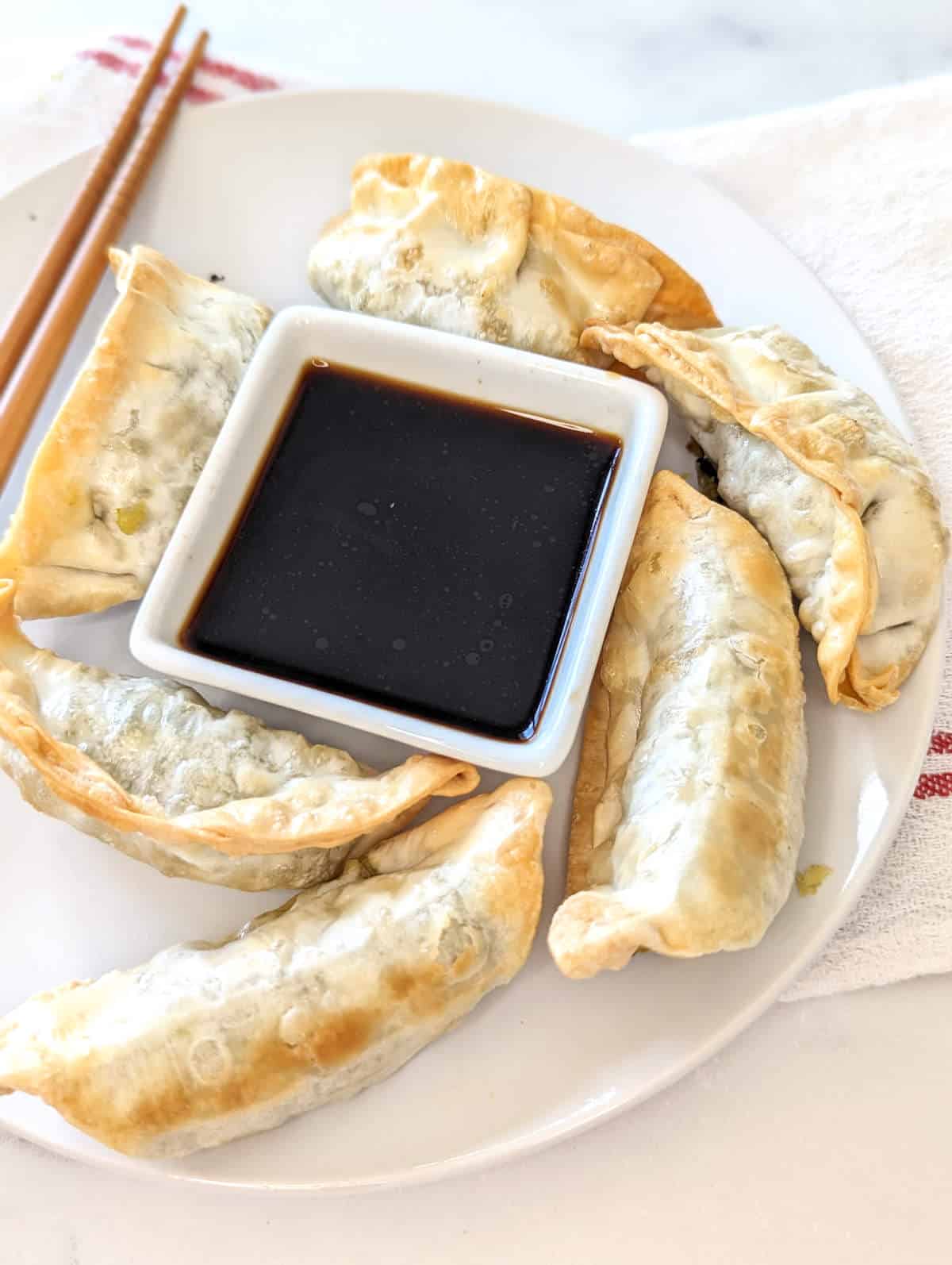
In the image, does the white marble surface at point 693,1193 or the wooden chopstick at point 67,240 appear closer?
the white marble surface at point 693,1193

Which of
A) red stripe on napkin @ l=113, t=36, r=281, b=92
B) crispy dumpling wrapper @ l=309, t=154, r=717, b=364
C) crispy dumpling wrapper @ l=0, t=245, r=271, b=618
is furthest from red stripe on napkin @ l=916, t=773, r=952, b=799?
red stripe on napkin @ l=113, t=36, r=281, b=92

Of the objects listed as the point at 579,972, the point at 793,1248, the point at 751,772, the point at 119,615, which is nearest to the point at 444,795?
the point at 579,972

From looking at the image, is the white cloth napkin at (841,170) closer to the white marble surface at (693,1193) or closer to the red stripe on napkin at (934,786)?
the red stripe on napkin at (934,786)

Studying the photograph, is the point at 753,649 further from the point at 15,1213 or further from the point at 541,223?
the point at 15,1213

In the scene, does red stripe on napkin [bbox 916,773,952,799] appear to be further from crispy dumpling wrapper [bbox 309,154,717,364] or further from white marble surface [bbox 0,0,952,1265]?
crispy dumpling wrapper [bbox 309,154,717,364]

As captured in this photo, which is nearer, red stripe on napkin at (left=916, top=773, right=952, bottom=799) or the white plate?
the white plate

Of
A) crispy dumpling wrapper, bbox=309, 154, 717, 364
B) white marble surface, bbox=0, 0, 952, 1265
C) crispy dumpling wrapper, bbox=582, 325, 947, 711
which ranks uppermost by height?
crispy dumpling wrapper, bbox=309, 154, 717, 364

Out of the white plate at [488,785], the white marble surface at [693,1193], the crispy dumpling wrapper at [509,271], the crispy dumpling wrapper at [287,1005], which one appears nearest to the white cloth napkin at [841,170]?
the white plate at [488,785]
